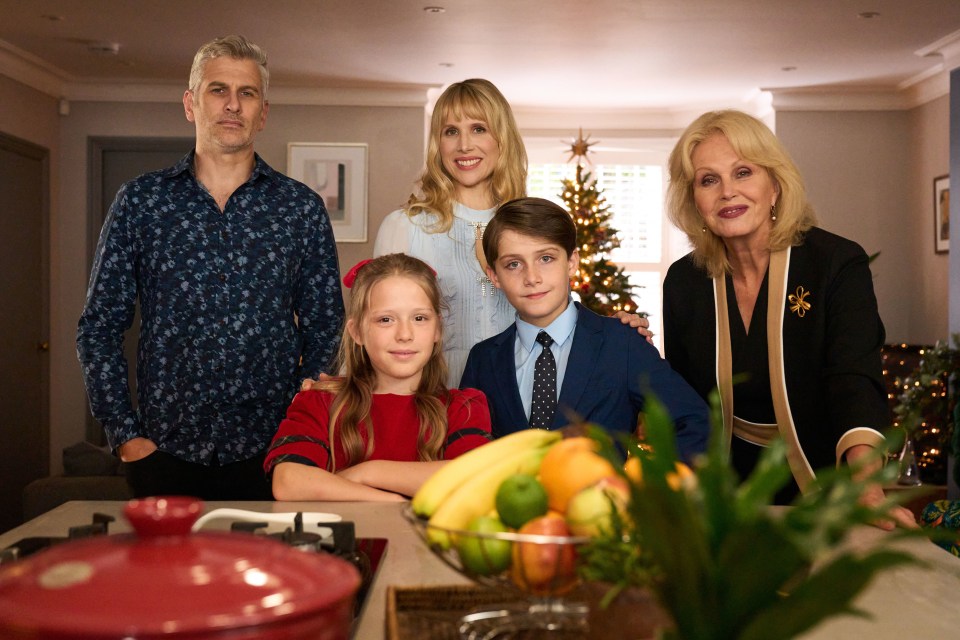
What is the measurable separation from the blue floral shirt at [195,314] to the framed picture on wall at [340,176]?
518cm

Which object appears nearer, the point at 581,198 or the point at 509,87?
the point at 581,198

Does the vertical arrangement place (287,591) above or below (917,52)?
below

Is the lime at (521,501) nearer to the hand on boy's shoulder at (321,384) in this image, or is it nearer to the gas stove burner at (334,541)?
the gas stove burner at (334,541)

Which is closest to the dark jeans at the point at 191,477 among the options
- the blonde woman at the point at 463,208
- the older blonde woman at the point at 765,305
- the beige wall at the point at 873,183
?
the blonde woman at the point at 463,208

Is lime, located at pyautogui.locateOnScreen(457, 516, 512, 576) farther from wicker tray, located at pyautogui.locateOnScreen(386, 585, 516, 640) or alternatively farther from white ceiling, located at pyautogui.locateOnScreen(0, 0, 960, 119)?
white ceiling, located at pyautogui.locateOnScreen(0, 0, 960, 119)

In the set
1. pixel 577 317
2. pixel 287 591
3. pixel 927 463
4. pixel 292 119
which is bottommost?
pixel 927 463

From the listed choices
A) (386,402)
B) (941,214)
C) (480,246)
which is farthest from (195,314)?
(941,214)

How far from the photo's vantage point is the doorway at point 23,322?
6.35 meters

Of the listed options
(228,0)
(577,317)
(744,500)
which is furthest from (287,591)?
(228,0)

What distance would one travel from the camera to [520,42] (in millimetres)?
6078

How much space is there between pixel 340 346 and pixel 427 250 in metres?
0.32

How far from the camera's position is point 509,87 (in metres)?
7.55

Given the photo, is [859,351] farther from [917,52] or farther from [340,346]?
[917,52]

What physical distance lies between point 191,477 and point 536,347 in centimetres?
90
